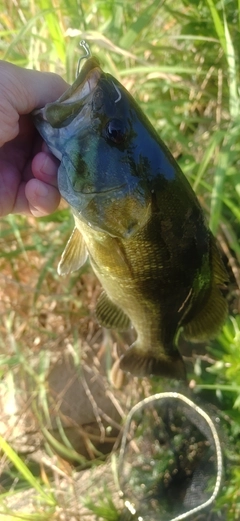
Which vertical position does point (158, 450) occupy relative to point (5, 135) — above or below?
below

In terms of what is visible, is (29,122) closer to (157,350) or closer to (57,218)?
(57,218)

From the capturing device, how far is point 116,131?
978 mm

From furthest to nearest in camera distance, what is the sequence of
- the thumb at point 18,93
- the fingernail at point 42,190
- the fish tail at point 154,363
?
the fish tail at point 154,363
the fingernail at point 42,190
the thumb at point 18,93

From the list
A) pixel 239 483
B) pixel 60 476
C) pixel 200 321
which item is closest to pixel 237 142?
pixel 200 321

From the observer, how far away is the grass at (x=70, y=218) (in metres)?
1.53

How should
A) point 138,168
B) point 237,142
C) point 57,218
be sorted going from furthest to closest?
point 57,218 → point 237,142 → point 138,168

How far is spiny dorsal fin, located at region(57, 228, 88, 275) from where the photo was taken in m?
1.25

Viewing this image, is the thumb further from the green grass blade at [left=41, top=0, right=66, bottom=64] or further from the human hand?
the green grass blade at [left=41, top=0, right=66, bottom=64]

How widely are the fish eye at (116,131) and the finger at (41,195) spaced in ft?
0.96

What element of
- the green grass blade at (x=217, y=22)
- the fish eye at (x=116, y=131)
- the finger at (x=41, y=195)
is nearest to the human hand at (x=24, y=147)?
the finger at (x=41, y=195)

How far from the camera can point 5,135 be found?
3.68ft

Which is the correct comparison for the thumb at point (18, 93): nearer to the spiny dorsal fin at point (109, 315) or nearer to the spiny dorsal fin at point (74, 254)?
the spiny dorsal fin at point (74, 254)

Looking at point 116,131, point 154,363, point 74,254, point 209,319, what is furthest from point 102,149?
point 154,363

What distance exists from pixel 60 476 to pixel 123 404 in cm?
43
